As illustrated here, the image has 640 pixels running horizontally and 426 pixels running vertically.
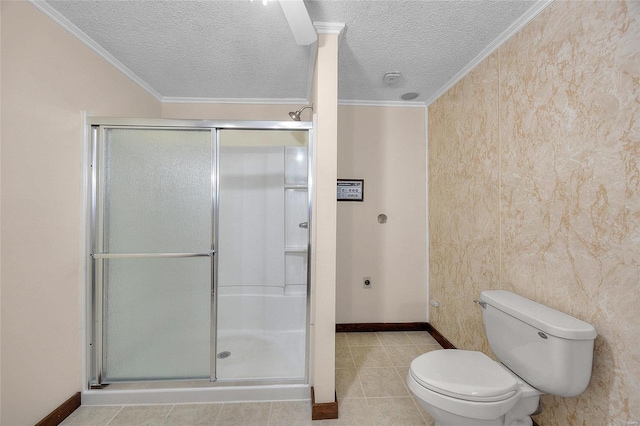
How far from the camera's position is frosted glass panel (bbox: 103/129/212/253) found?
168 cm

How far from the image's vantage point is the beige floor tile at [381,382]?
173cm

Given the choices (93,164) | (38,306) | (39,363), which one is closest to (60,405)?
(39,363)

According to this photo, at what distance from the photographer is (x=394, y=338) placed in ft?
8.01

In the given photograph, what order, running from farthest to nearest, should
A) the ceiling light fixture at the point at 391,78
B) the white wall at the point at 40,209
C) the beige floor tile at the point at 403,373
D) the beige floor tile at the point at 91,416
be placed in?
the ceiling light fixture at the point at 391,78
the beige floor tile at the point at 403,373
the beige floor tile at the point at 91,416
the white wall at the point at 40,209

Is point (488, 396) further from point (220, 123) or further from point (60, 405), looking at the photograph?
point (60, 405)

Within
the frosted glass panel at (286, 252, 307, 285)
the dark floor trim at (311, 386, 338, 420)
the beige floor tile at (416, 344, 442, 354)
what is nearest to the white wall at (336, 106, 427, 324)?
the beige floor tile at (416, 344, 442, 354)

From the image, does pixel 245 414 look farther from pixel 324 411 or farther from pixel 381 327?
pixel 381 327

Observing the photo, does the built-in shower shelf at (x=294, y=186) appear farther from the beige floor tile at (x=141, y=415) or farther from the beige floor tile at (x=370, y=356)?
the beige floor tile at (x=141, y=415)

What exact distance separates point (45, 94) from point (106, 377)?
176cm

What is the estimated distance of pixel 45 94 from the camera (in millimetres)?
1384

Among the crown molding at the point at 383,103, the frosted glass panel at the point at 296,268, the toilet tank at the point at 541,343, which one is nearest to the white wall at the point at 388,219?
the crown molding at the point at 383,103

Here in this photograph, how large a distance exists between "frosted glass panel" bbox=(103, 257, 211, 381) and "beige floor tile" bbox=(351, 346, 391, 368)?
1.16 m

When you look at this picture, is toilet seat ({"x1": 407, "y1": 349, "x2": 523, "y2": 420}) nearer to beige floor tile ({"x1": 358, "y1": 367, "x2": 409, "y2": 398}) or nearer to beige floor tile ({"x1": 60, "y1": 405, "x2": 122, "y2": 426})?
beige floor tile ({"x1": 358, "y1": 367, "x2": 409, "y2": 398})

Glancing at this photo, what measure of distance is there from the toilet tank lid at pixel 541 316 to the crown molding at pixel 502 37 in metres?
1.53
